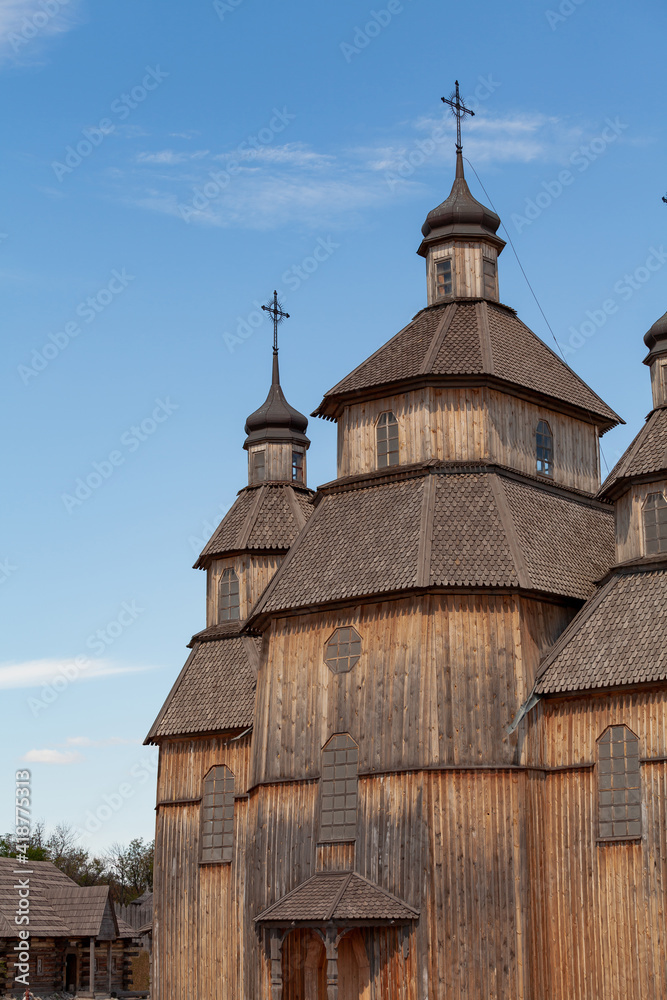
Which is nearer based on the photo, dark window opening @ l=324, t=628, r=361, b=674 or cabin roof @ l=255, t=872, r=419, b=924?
cabin roof @ l=255, t=872, r=419, b=924

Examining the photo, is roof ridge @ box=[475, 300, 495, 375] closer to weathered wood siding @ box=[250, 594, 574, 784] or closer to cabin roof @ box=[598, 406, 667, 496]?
cabin roof @ box=[598, 406, 667, 496]

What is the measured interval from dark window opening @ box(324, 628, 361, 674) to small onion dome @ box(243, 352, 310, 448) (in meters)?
11.6

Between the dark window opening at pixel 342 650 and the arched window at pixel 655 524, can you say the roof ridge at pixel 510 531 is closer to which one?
the arched window at pixel 655 524

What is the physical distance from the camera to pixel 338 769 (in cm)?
2627

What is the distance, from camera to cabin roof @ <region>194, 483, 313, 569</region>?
35188mm

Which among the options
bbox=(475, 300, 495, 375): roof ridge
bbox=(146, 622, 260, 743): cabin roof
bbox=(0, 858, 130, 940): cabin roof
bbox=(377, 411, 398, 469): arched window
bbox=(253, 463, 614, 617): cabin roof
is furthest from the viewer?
bbox=(0, 858, 130, 940): cabin roof

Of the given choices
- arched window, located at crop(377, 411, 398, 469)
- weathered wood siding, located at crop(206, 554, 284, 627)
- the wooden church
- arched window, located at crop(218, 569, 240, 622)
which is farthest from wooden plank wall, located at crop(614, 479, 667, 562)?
arched window, located at crop(218, 569, 240, 622)

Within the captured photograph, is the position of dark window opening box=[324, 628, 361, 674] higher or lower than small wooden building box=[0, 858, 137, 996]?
higher

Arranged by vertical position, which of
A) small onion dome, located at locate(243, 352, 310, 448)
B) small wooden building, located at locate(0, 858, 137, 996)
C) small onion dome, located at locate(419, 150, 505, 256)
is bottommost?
small wooden building, located at locate(0, 858, 137, 996)

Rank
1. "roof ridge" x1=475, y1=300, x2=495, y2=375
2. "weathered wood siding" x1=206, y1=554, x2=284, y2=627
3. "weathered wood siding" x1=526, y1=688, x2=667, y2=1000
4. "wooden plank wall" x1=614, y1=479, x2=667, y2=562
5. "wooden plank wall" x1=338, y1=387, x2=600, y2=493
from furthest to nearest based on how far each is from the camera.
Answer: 1. "weathered wood siding" x1=206, y1=554, x2=284, y2=627
2. "roof ridge" x1=475, y1=300, x2=495, y2=375
3. "wooden plank wall" x1=338, y1=387, x2=600, y2=493
4. "wooden plank wall" x1=614, y1=479, x2=667, y2=562
5. "weathered wood siding" x1=526, y1=688, x2=667, y2=1000

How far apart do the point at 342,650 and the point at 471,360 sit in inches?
276

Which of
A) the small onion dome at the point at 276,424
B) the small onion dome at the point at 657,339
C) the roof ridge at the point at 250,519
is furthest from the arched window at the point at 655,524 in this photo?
the small onion dome at the point at 276,424

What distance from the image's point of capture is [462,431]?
28625 millimetres

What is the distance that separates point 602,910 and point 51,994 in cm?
2262
